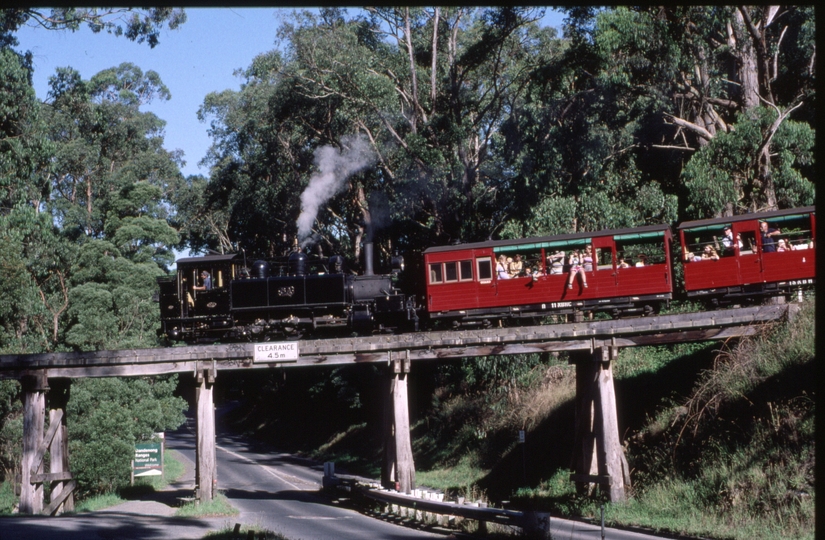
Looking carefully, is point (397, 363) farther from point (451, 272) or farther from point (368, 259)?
point (368, 259)

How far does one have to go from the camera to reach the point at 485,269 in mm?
22484

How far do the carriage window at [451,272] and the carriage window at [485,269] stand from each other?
71 centimetres

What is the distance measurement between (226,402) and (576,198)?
176 feet

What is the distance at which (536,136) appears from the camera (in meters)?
30.1

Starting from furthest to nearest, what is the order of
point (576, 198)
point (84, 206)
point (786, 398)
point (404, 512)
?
point (84, 206), point (576, 198), point (404, 512), point (786, 398)

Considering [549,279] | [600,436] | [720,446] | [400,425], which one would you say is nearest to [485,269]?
[549,279]

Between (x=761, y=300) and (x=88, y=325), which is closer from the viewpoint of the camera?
(x=761, y=300)

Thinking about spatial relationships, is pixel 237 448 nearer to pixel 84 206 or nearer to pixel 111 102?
pixel 84 206

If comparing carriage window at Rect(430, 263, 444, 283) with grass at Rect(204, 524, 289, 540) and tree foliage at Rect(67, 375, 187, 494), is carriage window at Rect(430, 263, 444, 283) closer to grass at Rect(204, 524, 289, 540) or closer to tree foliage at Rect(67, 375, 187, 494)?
grass at Rect(204, 524, 289, 540)

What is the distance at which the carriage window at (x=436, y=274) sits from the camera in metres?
23.0

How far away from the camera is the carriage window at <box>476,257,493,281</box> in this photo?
22.4 metres

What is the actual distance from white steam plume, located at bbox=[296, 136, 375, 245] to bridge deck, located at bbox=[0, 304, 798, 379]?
2046 cm

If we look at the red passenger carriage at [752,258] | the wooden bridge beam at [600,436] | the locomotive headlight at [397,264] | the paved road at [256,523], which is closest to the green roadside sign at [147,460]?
the paved road at [256,523]

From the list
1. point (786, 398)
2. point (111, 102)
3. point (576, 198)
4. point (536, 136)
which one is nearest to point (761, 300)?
point (786, 398)
